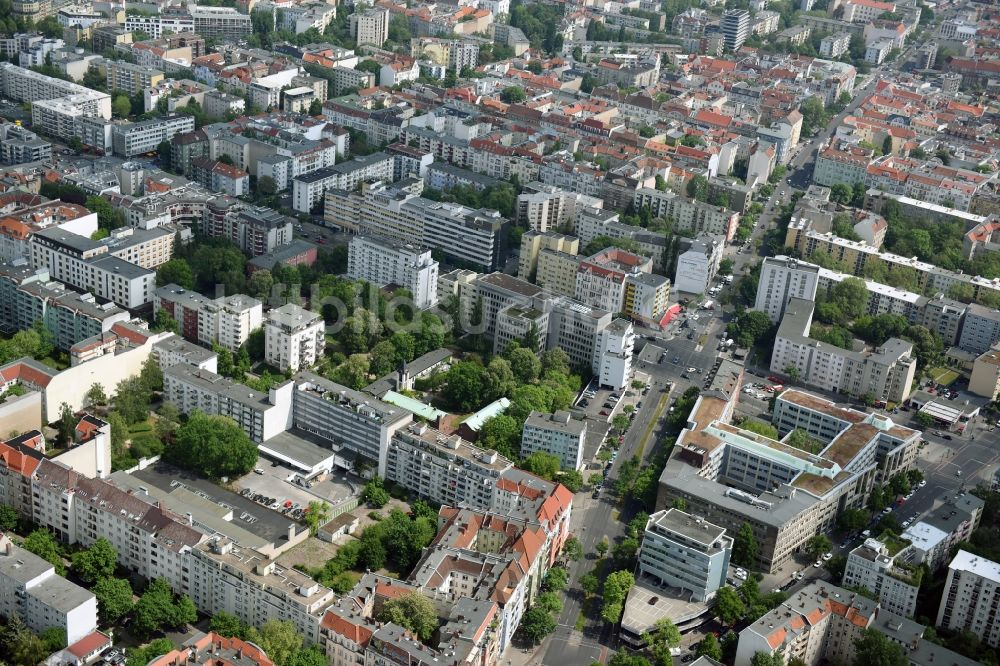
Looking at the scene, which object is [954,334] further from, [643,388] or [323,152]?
[323,152]

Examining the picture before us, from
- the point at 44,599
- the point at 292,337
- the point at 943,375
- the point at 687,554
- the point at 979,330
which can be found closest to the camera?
the point at 44,599

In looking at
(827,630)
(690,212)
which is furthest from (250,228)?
(827,630)

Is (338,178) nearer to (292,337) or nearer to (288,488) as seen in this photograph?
(292,337)

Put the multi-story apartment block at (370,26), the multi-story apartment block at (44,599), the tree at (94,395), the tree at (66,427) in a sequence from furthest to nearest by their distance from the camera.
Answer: the multi-story apartment block at (370,26), the tree at (94,395), the tree at (66,427), the multi-story apartment block at (44,599)

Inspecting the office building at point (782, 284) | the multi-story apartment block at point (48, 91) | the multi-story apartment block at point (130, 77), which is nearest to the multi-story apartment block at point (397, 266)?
the office building at point (782, 284)

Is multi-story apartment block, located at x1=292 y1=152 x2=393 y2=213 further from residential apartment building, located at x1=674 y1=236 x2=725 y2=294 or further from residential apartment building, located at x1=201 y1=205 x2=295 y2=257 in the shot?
residential apartment building, located at x1=674 y1=236 x2=725 y2=294

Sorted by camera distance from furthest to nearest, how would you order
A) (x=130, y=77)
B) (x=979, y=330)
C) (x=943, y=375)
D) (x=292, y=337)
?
(x=130, y=77), (x=979, y=330), (x=943, y=375), (x=292, y=337)

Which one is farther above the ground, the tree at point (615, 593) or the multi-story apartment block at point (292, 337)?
the multi-story apartment block at point (292, 337)

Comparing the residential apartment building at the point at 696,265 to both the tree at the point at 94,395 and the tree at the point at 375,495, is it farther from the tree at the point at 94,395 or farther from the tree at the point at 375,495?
the tree at the point at 94,395
